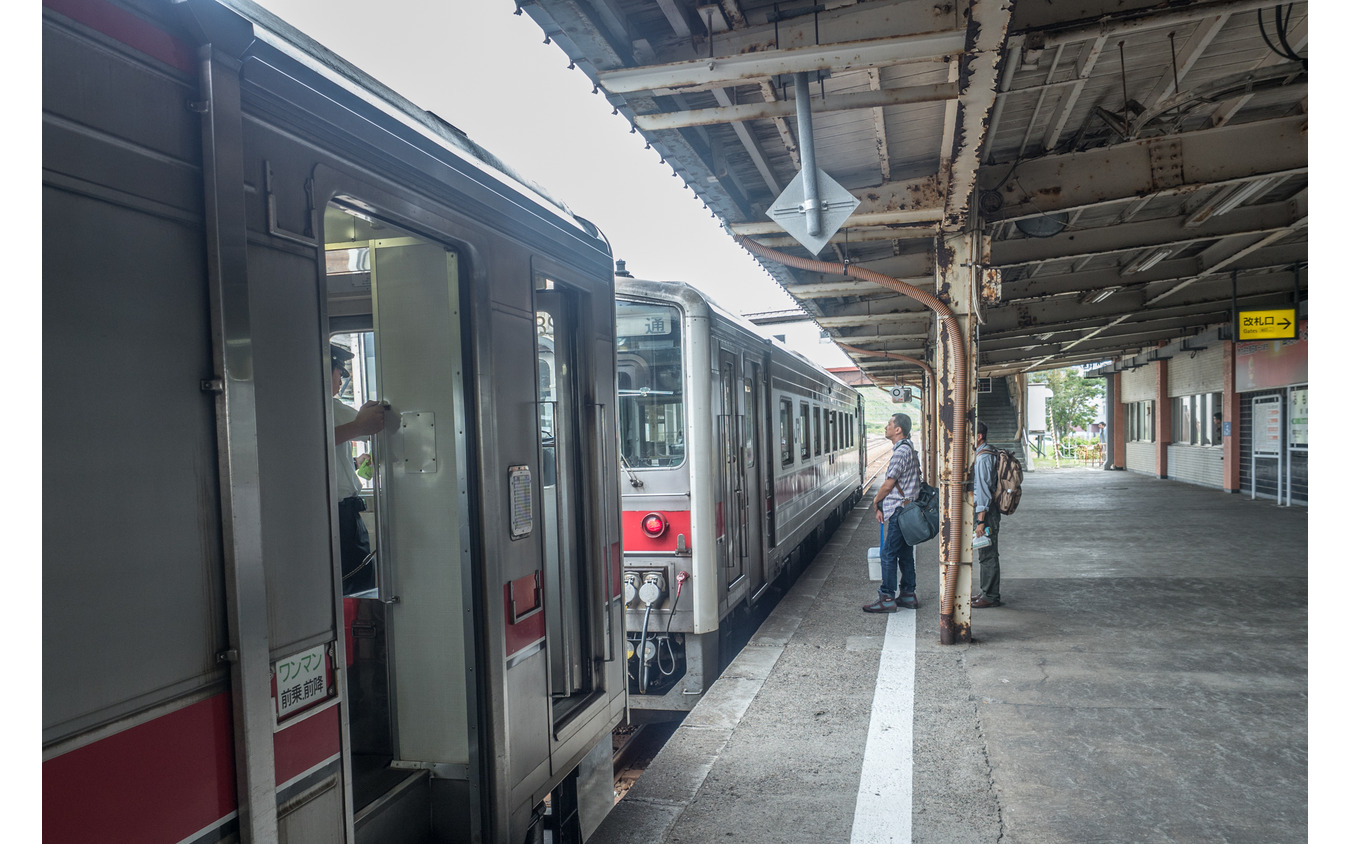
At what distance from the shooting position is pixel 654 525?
236 inches

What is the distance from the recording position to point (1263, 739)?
4.50m

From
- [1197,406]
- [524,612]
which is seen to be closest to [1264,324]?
[1197,406]

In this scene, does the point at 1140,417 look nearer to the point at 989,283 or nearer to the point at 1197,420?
the point at 1197,420

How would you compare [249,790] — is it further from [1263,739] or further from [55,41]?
[1263,739]

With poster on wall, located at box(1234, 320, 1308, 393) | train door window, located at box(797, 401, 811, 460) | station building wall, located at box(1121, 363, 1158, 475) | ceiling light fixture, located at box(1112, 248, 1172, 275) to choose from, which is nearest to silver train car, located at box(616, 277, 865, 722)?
train door window, located at box(797, 401, 811, 460)

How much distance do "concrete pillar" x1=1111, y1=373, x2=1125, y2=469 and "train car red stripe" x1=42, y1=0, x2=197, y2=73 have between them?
3085 cm

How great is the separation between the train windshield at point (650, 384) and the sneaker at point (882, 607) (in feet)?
9.60

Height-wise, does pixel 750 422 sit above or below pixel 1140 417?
above

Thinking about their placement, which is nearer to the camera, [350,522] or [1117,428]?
[350,522]

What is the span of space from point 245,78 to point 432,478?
4.78 feet

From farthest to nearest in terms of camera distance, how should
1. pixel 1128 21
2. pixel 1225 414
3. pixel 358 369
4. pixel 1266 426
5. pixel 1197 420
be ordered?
pixel 1197 420 → pixel 1225 414 → pixel 1266 426 → pixel 1128 21 → pixel 358 369

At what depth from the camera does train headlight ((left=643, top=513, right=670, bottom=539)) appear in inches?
235

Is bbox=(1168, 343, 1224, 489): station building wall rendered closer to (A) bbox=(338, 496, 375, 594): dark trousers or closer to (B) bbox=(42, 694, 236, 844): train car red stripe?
(A) bbox=(338, 496, 375, 594): dark trousers

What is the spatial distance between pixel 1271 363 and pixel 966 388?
42.5ft
